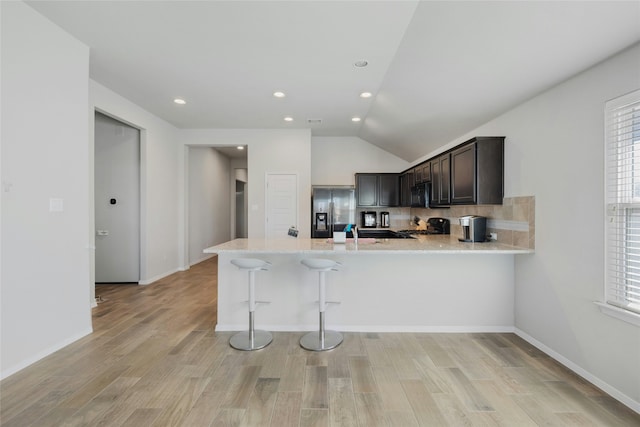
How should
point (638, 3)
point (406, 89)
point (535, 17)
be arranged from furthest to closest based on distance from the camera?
point (406, 89) → point (535, 17) → point (638, 3)

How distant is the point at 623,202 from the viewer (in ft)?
6.50

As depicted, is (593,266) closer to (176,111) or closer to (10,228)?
(10,228)

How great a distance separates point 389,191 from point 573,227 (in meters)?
3.86

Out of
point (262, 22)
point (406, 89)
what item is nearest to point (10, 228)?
point (262, 22)

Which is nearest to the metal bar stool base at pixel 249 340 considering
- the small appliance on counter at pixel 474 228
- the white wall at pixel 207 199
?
the small appliance on counter at pixel 474 228

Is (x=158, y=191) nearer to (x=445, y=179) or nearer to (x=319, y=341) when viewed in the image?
(x=319, y=341)

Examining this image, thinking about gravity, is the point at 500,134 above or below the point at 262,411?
above

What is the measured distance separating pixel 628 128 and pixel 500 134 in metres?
1.33

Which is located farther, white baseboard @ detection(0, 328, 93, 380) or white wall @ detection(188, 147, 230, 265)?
white wall @ detection(188, 147, 230, 265)

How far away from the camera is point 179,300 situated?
4082 millimetres

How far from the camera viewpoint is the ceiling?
1.96m

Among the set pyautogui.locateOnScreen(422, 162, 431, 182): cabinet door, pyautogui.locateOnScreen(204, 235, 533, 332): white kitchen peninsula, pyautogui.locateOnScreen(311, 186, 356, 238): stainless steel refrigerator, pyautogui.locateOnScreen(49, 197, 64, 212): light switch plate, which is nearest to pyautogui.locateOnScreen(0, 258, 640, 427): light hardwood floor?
pyautogui.locateOnScreen(204, 235, 533, 332): white kitchen peninsula

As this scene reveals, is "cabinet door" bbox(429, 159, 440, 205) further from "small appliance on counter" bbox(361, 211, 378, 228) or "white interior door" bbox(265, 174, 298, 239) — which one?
"white interior door" bbox(265, 174, 298, 239)

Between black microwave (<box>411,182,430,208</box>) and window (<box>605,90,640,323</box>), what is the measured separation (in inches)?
100
